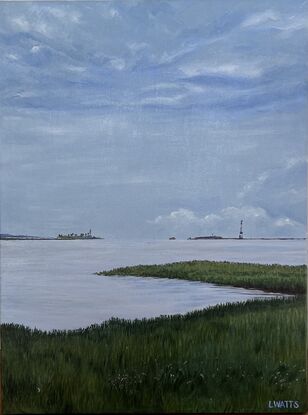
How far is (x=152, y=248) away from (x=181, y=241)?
116 mm

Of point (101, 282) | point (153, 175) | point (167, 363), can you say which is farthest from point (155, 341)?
point (153, 175)

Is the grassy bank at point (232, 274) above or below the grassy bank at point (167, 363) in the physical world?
above

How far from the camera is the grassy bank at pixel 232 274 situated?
230 cm

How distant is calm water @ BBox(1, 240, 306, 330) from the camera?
2.24 m

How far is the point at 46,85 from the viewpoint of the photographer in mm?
2293

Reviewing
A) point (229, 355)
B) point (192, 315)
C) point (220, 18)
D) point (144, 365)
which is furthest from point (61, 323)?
point (220, 18)

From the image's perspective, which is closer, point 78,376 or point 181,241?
point 78,376

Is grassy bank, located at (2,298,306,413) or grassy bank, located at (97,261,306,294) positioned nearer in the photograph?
grassy bank, located at (2,298,306,413)

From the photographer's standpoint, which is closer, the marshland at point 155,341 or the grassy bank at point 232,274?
the marshland at point 155,341

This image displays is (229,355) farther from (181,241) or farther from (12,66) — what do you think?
(12,66)

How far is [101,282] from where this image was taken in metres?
2.28

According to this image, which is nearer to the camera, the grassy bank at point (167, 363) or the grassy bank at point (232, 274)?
the grassy bank at point (167, 363)

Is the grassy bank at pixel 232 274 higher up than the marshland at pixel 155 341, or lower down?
higher up

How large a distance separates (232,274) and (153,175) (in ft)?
1.61
